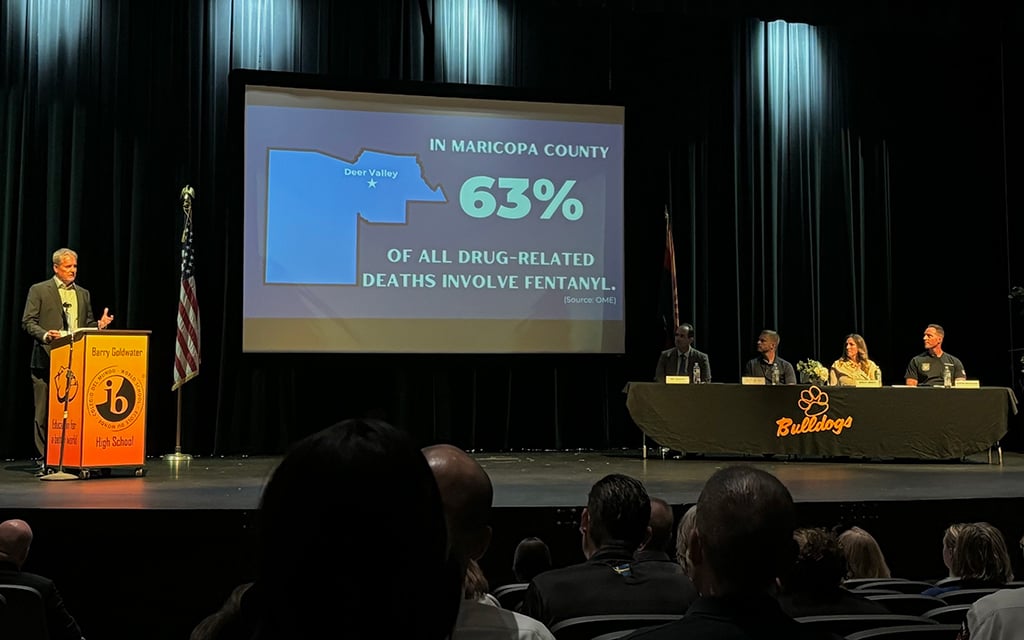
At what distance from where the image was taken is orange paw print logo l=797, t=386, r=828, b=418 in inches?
304

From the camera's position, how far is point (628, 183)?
848cm

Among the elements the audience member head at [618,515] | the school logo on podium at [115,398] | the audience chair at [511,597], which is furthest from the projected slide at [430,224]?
the audience member head at [618,515]

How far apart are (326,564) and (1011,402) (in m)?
8.04

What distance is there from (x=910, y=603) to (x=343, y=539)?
212 cm

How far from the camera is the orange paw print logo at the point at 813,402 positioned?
25.3 ft

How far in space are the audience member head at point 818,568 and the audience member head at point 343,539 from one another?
1705 mm

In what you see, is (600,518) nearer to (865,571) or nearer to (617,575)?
(617,575)

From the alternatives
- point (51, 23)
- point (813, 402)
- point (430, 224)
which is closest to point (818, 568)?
A: point (813, 402)

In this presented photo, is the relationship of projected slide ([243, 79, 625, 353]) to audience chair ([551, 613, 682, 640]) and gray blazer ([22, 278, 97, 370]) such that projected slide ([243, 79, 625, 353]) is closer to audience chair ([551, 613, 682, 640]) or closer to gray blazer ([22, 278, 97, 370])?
gray blazer ([22, 278, 97, 370])

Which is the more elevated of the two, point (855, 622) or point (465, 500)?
point (465, 500)

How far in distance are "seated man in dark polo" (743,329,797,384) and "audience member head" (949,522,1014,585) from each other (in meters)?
5.23

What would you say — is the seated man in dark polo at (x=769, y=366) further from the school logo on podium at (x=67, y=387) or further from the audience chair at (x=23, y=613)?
the audience chair at (x=23, y=613)

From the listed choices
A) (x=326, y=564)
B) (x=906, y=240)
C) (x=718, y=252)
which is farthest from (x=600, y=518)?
(x=906, y=240)

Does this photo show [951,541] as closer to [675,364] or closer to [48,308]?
[675,364]
